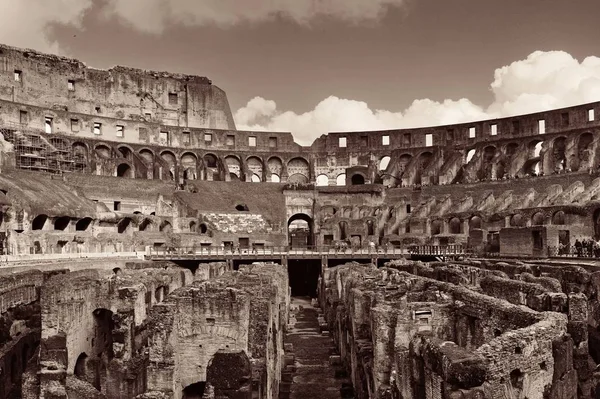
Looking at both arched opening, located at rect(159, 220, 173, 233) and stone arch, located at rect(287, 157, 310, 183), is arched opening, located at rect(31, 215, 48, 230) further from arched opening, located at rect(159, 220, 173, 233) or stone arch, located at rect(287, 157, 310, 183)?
stone arch, located at rect(287, 157, 310, 183)

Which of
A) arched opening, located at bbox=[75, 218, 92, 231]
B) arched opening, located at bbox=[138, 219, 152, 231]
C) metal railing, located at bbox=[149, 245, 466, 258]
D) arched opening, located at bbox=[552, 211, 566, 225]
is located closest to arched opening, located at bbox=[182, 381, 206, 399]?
metal railing, located at bbox=[149, 245, 466, 258]

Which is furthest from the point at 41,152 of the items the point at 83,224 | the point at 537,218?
the point at 537,218

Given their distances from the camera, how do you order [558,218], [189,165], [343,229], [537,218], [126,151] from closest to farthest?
[558,218]
[537,218]
[343,229]
[126,151]
[189,165]

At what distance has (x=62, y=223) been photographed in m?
41.4

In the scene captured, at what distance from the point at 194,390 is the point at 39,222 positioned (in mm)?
32838

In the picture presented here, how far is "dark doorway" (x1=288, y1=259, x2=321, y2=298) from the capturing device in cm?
4264

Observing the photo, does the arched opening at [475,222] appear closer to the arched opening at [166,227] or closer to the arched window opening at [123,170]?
the arched opening at [166,227]

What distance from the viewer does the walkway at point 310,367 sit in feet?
50.0

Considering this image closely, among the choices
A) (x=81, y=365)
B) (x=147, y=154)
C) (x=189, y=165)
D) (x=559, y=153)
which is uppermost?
(x=147, y=154)

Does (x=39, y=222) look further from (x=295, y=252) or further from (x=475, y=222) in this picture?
(x=475, y=222)

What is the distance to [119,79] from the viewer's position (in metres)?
70.2

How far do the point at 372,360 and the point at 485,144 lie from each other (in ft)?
181

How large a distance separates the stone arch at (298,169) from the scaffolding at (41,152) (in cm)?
2450

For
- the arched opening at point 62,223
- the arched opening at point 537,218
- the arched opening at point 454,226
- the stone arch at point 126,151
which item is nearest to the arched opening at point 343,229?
the arched opening at point 454,226
